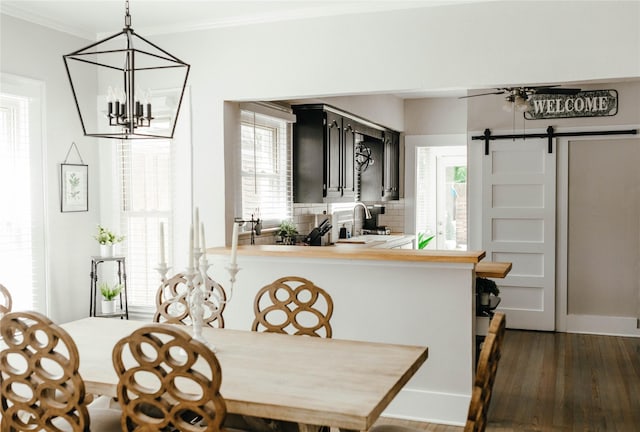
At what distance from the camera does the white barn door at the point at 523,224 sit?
6586 millimetres

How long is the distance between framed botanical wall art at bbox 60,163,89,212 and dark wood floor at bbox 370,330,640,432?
2.69 metres

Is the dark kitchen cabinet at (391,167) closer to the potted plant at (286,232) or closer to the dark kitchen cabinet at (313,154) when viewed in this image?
the dark kitchen cabinet at (313,154)

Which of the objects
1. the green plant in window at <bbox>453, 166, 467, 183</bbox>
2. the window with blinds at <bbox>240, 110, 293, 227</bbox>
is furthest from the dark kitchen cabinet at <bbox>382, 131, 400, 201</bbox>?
the window with blinds at <bbox>240, 110, 293, 227</bbox>

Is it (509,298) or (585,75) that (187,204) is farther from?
(509,298)

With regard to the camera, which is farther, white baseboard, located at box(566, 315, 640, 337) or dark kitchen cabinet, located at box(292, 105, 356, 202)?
white baseboard, located at box(566, 315, 640, 337)

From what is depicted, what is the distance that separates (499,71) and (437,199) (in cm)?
534

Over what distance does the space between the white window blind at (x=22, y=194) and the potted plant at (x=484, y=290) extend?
3080 millimetres

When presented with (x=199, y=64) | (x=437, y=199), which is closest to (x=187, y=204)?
(x=199, y=64)

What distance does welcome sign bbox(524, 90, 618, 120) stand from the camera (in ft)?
21.0

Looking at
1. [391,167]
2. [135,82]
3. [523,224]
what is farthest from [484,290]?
[391,167]

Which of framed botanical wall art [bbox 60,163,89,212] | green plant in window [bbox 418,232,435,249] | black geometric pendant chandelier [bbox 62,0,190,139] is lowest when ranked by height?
green plant in window [bbox 418,232,435,249]

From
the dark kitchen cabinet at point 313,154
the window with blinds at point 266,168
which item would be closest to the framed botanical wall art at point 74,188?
the window with blinds at point 266,168

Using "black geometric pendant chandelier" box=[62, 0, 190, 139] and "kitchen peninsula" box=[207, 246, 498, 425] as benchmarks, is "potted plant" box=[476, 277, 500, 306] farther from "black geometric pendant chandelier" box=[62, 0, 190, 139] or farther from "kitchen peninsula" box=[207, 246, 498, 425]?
"black geometric pendant chandelier" box=[62, 0, 190, 139]

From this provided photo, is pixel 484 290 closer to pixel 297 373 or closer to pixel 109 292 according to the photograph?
pixel 297 373
